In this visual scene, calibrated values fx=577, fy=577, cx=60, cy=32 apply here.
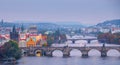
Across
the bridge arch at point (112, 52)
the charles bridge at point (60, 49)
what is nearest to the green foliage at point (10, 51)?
the charles bridge at point (60, 49)

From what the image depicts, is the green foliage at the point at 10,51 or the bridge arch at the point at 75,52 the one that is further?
the bridge arch at the point at 75,52

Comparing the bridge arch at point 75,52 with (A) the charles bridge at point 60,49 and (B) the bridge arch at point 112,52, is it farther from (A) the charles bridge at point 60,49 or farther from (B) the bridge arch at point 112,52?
(B) the bridge arch at point 112,52

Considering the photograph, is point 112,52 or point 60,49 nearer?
point 60,49

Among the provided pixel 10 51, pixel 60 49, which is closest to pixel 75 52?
pixel 60 49

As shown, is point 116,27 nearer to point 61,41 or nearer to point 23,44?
point 61,41

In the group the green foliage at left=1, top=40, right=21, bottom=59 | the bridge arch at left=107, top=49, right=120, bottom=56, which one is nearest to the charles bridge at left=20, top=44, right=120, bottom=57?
the bridge arch at left=107, top=49, right=120, bottom=56

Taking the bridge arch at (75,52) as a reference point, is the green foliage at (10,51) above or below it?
above

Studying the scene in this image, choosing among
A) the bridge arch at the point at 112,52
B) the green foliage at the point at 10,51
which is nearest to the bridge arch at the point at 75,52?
the bridge arch at the point at 112,52

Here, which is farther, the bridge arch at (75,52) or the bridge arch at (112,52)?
the bridge arch at (75,52)

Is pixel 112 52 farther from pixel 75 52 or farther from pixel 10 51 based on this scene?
pixel 10 51

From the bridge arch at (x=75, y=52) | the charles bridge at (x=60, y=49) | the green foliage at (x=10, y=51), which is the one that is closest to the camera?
the green foliage at (x=10, y=51)

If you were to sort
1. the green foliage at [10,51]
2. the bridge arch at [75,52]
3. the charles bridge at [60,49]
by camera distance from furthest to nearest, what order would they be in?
1. the bridge arch at [75,52]
2. the charles bridge at [60,49]
3. the green foliage at [10,51]

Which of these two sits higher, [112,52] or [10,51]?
[10,51]

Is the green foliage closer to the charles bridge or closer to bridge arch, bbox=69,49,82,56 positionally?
the charles bridge
